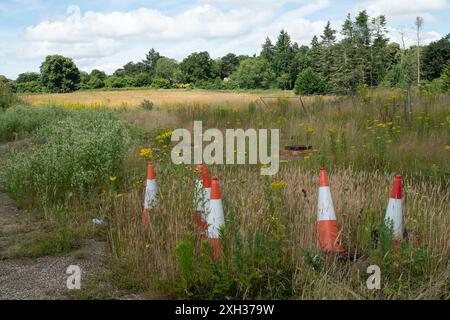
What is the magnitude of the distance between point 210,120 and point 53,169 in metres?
9.09

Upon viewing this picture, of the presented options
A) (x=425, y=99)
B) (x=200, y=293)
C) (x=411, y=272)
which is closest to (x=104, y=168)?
(x=200, y=293)

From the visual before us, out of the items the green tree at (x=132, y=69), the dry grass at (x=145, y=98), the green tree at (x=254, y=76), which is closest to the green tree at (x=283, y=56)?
the green tree at (x=254, y=76)

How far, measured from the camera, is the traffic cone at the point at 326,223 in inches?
160

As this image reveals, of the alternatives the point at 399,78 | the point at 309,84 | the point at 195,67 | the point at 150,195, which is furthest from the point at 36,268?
the point at 195,67

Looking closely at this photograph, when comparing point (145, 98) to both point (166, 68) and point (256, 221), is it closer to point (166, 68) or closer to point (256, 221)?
point (256, 221)

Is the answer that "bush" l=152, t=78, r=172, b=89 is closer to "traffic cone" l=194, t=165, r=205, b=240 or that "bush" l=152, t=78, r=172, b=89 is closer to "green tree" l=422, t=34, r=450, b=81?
"green tree" l=422, t=34, r=450, b=81

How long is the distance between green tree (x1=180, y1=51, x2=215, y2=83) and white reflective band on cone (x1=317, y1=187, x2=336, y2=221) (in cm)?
9220

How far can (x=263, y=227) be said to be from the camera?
419 cm

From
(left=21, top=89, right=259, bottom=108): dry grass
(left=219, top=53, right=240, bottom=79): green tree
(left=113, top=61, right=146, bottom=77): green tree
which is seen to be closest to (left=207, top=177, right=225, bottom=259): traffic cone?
(left=21, top=89, right=259, bottom=108): dry grass

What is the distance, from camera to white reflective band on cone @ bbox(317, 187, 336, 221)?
4.22 metres

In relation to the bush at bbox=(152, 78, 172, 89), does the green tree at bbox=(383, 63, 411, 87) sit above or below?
below

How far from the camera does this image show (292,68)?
310 ft

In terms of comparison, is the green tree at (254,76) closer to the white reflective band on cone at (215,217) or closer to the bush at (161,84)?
the bush at (161,84)

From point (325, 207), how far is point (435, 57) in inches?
2638
